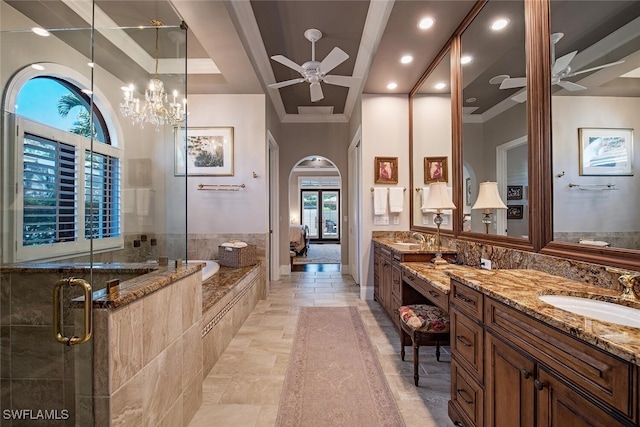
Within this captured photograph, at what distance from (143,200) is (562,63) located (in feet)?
11.4

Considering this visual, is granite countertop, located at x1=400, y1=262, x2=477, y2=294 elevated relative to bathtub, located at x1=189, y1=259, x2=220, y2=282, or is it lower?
elevated

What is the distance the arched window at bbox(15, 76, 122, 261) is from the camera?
1.96m

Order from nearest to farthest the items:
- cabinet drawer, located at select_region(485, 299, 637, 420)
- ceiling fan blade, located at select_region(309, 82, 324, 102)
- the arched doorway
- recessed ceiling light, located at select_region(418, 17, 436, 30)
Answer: cabinet drawer, located at select_region(485, 299, 637, 420)
recessed ceiling light, located at select_region(418, 17, 436, 30)
ceiling fan blade, located at select_region(309, 82, 324, 102)
the arched doorway

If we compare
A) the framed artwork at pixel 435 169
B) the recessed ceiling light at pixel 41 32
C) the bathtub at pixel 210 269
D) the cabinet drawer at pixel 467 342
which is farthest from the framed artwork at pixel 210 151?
the cabinet drawer at pixel 467 342

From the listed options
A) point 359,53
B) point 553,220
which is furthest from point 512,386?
point 359,53

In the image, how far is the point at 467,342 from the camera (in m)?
1.53

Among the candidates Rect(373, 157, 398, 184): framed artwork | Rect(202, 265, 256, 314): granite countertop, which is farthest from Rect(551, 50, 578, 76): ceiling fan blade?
Rect(202, 265, 256, 314): granite countertop

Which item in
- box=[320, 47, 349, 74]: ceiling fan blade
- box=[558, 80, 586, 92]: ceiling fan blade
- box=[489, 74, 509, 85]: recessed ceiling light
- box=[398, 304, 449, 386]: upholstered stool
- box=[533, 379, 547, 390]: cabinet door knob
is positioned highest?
box=[320, 47, 349, 74]: ceiling fan blade

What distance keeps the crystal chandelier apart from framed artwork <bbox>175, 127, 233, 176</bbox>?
3.72ft

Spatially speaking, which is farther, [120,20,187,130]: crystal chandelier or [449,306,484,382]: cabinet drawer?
[120,20,187,130]: crystal chandelier

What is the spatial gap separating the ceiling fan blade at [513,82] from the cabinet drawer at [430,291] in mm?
1480

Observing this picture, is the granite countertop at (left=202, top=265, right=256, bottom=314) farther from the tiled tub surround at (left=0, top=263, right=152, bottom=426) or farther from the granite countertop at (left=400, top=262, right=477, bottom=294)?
the granite countertop at (left=400, top=262, right=477, bottom=294)

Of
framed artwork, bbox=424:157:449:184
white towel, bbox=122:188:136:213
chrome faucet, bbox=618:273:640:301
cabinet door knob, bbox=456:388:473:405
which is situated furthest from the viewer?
framed artwork, bbox=424:157:449:184

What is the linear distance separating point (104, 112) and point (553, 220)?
151 inches
